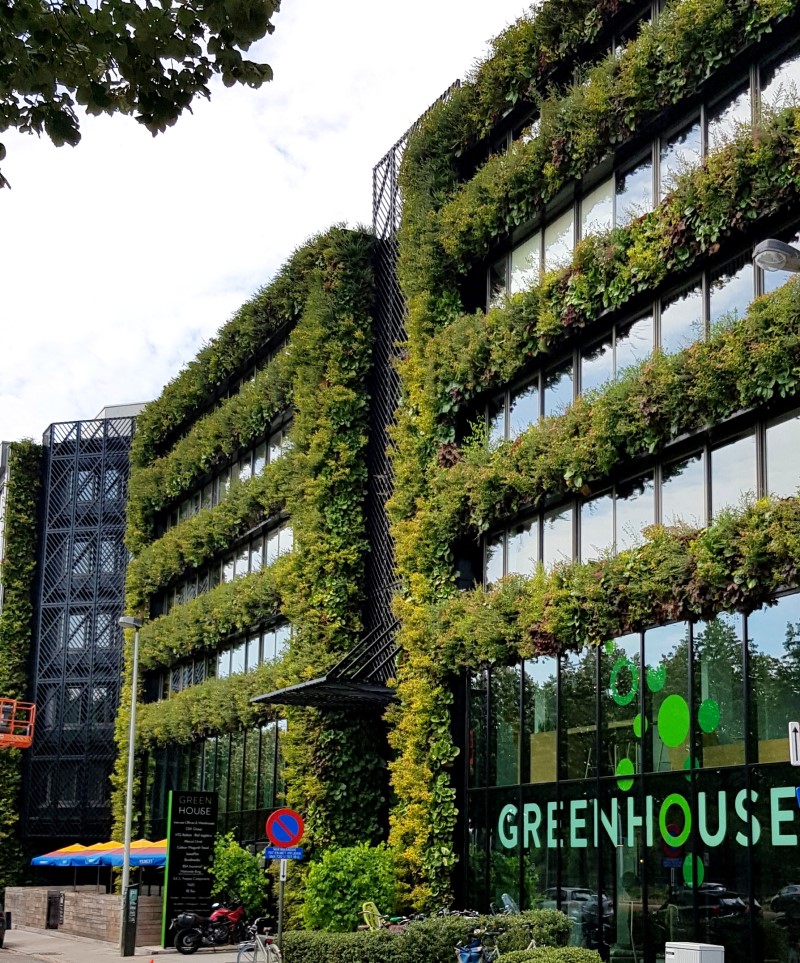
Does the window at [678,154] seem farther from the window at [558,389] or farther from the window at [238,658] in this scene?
the window at [238,658]

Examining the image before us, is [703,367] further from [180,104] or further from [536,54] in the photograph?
[180,104]

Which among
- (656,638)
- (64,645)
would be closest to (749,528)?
(656,638)

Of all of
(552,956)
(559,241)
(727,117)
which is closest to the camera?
(552,956)

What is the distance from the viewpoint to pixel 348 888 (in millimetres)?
28109

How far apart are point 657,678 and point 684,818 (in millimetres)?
2345

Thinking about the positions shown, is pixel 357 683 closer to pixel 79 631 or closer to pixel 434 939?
pixel 434 939

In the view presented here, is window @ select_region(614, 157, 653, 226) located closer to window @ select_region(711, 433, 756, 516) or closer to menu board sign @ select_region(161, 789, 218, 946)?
window @ select_region(711, 433, 756, 516)

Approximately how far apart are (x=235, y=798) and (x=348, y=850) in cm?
1135

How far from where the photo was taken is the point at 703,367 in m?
21.6

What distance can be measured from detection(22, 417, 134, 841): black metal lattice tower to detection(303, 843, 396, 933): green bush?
31756 mm

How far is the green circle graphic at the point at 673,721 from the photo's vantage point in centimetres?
2183

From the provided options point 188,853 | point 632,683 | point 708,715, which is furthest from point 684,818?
point 188,853

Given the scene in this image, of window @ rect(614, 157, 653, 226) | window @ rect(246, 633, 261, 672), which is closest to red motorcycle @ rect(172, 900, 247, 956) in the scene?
window @ rect(246, 633, 261, 672)

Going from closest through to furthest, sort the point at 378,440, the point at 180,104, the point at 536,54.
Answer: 1. the point at 180,104
2. the point at 536,54
3. the point at 378,440
